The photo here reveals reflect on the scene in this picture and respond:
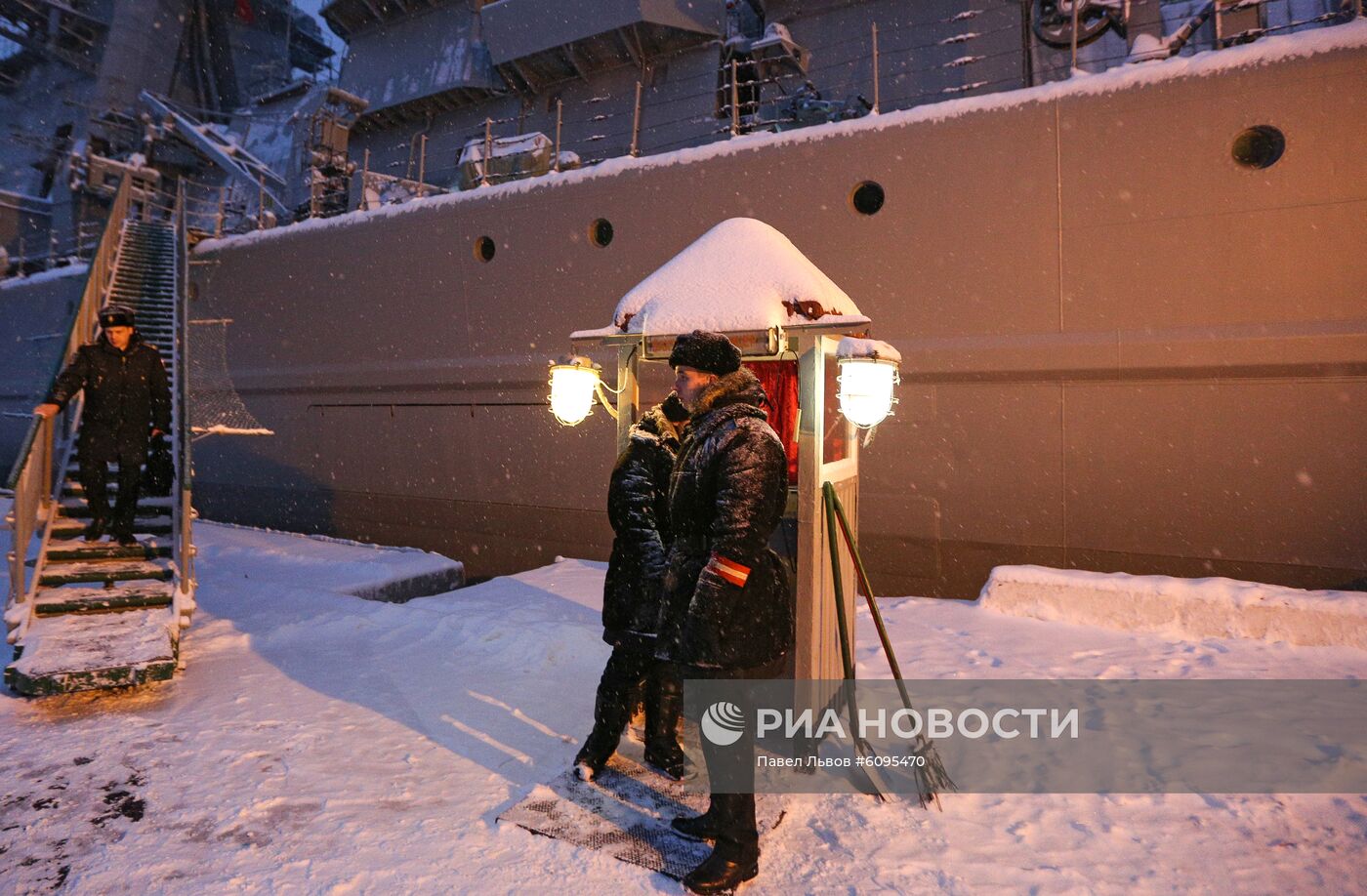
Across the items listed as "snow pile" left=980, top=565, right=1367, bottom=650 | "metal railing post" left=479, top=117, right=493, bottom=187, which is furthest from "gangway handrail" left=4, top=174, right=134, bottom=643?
"snow pile" left=980, top=565, right=1367, bottom=650

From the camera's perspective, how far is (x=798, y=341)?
3418 mm

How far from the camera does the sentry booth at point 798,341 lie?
332 cm

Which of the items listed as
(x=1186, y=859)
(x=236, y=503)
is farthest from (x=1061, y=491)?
(x=236, y=503)

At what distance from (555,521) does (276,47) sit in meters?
17.6

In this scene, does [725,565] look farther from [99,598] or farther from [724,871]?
[99,598]

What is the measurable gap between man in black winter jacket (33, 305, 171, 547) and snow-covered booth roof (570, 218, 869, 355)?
12.1 feet

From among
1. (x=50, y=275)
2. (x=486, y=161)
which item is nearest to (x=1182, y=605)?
(x=486, y=161)

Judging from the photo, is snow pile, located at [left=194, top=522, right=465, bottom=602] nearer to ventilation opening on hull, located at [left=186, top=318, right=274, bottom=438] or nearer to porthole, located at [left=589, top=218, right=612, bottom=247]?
ventilation opening on hull, located at [left=186, top=318, right=274, bottom=438]

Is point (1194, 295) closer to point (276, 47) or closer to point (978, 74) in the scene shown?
point (978, 74)

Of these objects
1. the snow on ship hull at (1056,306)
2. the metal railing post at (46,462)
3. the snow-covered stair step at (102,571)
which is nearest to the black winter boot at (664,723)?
the snow on ship hull at (1056,306)

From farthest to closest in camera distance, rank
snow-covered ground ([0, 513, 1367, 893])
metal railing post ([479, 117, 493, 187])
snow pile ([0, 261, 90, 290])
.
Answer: snow pile ([0, 261, 90, 290]) → metal railing post ([479, 117, 493, 187]) → snow-covered ground ([0, 513, 1367, 893])

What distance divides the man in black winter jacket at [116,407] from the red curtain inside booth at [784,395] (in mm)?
4304

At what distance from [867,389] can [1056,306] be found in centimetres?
336

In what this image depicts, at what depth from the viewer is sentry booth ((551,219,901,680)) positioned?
10.9 ft
